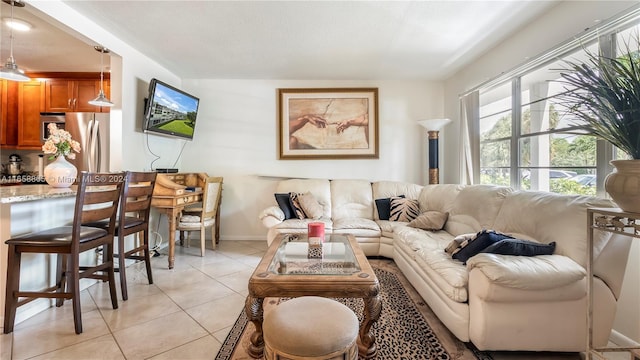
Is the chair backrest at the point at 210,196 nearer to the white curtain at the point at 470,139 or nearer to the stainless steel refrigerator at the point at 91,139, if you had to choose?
the stainless steel refrigerator at the point at 91,139

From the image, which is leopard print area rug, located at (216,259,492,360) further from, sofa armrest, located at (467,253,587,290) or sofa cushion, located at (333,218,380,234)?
sofa cushion, located at (333,218,380,234)

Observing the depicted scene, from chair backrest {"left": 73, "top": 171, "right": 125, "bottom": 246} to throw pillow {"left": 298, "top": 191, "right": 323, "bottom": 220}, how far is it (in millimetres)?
1885

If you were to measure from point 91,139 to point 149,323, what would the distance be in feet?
7.46

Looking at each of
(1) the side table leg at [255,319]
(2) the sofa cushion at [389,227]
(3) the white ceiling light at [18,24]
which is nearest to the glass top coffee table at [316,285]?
Result: (1) the side table leg at [255,319]

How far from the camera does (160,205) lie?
9.51 ft

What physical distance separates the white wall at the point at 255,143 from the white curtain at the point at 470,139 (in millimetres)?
769

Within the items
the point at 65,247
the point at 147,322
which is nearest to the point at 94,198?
the point at 65,247

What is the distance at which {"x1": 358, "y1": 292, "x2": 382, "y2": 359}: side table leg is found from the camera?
1395 millimetres

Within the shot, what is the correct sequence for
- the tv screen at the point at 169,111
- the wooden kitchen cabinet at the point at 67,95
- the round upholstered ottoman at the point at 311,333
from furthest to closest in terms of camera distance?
the wooden kitchen cabinet at the point at 67,95
the tv screen at the point at 169,111
the round upholstered ottoman at the point at 311,333

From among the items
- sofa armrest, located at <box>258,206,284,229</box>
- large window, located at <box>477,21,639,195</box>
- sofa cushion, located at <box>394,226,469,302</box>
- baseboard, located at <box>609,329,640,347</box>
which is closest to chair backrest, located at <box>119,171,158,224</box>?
sofa armrest, located at <box>258,206,284,229</box>

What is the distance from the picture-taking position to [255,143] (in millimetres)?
4059

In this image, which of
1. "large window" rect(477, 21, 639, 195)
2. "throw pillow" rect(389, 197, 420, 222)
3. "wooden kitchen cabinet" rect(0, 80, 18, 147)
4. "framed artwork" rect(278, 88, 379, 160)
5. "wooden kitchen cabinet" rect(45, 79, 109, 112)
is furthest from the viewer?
"framed artwork" rect(278, 88, 379, 160)

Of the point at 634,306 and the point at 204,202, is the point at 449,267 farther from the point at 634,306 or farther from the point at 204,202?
the point at 204,202

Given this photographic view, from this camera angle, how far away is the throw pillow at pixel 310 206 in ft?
11.0
